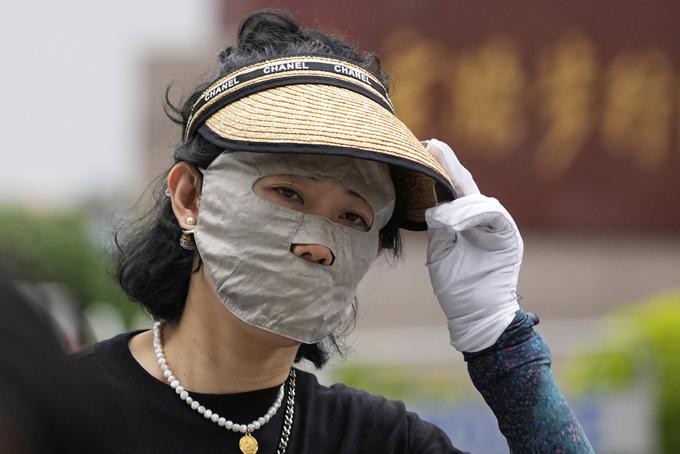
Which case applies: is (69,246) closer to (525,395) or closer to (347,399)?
(347,399)

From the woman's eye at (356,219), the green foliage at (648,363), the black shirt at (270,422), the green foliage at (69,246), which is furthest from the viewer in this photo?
the green foliage at (69,246)

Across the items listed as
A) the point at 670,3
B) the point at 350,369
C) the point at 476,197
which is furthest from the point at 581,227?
→ the point at 476,197

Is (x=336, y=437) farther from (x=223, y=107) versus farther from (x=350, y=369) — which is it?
(x=350, y=369)

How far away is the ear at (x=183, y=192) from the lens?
208cm

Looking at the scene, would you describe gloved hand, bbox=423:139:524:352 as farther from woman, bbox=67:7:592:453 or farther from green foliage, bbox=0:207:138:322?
green foliage, bbox=0:207:138:322

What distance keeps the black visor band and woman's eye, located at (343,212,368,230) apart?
0.18 m

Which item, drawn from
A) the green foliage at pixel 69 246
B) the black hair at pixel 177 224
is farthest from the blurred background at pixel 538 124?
the black hair at pixel 177 224

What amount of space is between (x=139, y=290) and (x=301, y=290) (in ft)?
1.13

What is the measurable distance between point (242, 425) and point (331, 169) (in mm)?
424

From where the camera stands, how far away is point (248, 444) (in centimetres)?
197

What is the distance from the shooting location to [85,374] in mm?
1029

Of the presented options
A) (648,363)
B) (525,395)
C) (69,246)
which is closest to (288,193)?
(525,395)

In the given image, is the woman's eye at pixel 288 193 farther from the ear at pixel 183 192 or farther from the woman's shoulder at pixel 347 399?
the woman's shoulder at pixel 347 399

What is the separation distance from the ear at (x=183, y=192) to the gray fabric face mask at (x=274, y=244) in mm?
61
